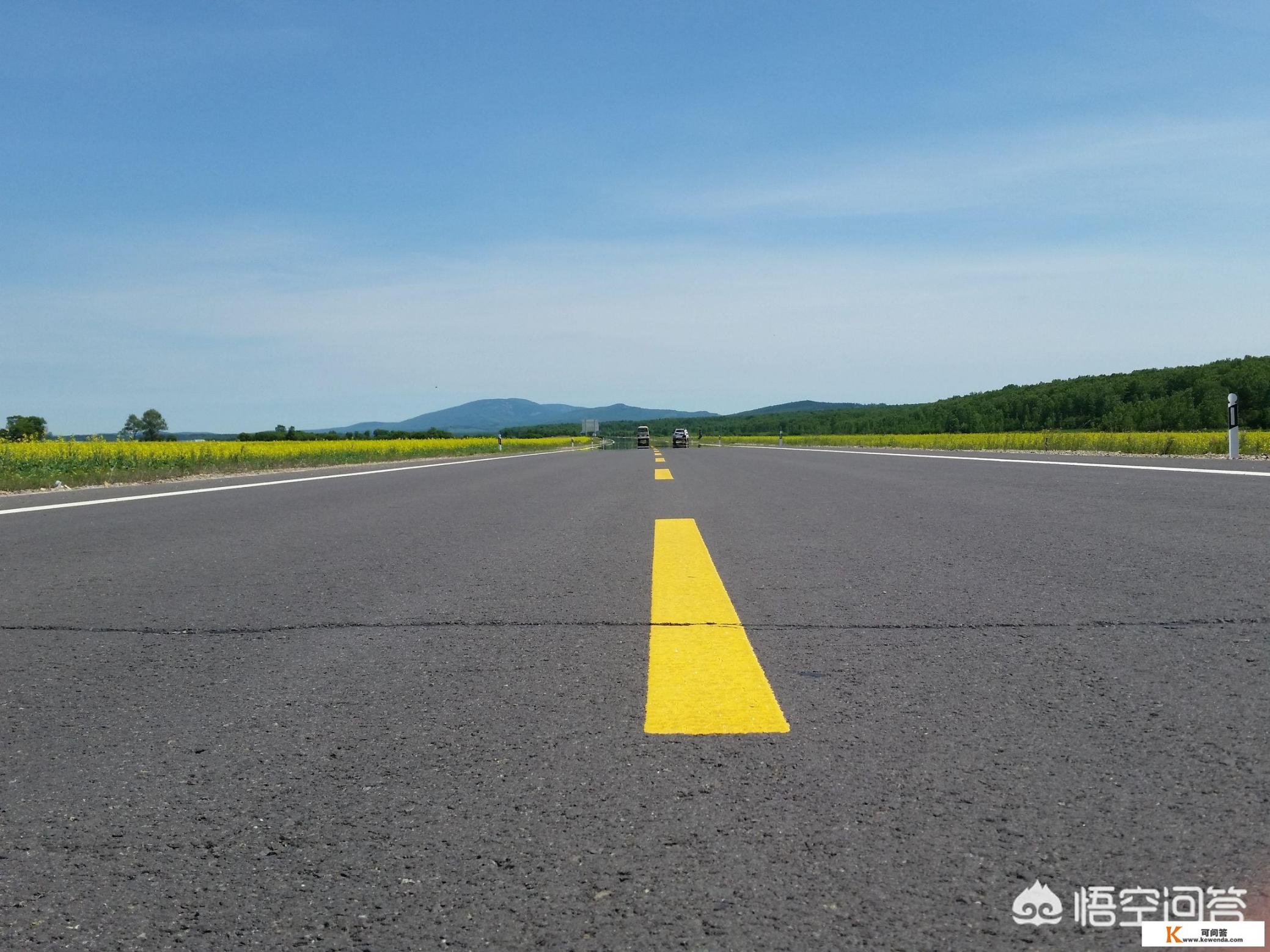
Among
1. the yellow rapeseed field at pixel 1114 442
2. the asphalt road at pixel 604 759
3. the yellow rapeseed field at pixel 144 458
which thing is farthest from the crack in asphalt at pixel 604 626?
the yellow rapeseed field at pixel 1114 442

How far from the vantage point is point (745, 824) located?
59.4 inches

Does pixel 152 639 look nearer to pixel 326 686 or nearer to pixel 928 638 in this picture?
pixel 326 686

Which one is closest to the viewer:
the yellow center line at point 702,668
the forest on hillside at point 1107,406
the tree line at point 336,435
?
the yellow center line at point 702,668

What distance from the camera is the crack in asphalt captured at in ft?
9.46

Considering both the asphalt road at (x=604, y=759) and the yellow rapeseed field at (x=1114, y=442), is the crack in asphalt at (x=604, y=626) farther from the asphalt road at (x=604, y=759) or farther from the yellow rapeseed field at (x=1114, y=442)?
the yellow rapeseed field at (x=1114, y=442)

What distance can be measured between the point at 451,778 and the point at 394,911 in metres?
0.45

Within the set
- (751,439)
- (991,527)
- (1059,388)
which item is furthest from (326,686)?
(1059,388)

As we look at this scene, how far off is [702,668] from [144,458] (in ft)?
63.6

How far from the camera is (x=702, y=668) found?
2.46 metres
